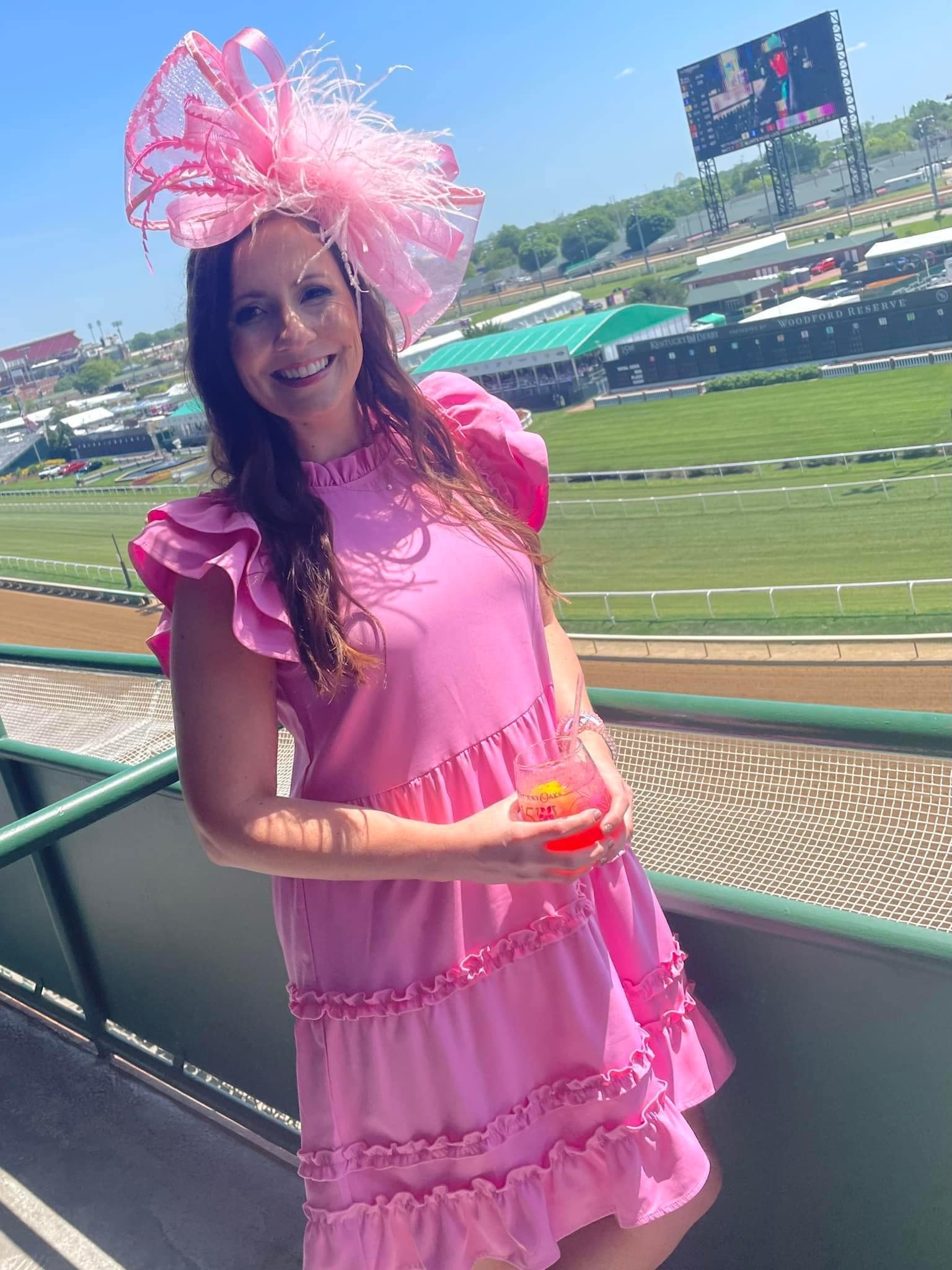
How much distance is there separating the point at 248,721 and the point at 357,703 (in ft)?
0.22

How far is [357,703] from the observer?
2.39ft

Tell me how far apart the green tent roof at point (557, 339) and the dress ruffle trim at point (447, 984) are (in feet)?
102

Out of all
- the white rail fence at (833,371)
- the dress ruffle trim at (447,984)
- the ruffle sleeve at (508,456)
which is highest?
the ruffle sleeve at (508,456)

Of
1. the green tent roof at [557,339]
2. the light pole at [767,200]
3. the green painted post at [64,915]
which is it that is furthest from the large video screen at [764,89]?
Result: the green painted post at [64,915]

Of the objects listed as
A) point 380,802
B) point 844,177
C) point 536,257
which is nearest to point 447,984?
point 380,802

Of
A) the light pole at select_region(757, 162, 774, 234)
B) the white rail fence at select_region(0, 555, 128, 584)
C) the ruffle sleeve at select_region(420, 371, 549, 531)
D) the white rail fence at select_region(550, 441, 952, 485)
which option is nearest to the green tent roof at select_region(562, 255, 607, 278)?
the light pole at select_region(757, 162, 774, 234)

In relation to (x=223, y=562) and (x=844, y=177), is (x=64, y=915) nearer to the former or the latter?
(x=223, y=562)

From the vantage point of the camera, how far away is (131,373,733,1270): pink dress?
0.74 m

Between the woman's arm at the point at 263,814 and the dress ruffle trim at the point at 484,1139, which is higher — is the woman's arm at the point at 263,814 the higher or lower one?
the higher one

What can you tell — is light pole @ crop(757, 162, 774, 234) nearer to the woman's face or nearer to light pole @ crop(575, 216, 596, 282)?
light pole @ crop(575, 216, 596, 282)

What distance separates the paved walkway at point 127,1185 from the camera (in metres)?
1.15

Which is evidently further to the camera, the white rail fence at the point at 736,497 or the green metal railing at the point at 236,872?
the white rail fence at the point at 736,497

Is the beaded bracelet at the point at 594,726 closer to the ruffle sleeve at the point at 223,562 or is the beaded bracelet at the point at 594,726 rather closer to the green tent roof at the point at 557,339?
the ruffle sleeve at the point at 223,562

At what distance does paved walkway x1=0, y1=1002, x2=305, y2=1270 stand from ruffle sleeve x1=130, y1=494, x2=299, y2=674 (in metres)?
0.73
